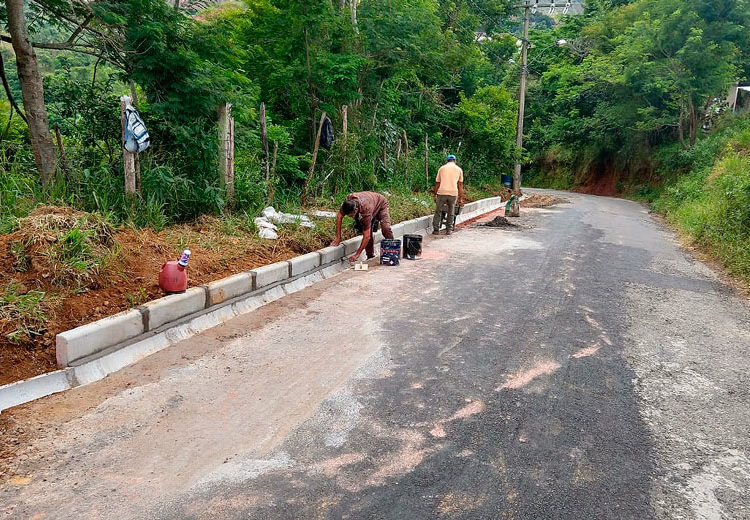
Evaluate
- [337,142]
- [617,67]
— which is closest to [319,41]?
[337,142]

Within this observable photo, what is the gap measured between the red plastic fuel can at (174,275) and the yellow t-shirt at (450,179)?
7989mm

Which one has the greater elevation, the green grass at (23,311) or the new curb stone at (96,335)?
the green grass at (23,311)

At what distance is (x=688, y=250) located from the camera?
12.3m

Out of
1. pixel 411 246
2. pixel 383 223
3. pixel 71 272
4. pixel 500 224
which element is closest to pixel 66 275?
pixel 71 272

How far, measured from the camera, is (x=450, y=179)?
12.7 meters

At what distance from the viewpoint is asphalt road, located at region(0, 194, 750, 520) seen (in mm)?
Answer: 3109

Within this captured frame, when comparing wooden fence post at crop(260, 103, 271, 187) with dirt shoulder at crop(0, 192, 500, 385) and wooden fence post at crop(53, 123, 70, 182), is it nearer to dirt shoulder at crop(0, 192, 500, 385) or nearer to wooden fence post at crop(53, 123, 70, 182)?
dirt shoulder at crop(0, 192, 500, 385)

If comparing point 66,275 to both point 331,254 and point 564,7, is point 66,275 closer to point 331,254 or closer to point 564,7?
point 331,254

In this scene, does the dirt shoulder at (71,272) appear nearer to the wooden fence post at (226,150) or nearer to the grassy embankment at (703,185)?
the wooden fence post at (226,150)

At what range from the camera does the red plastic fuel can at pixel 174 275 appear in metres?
5.67

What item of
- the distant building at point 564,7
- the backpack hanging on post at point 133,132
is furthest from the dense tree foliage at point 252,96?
the distant building at point 564,7

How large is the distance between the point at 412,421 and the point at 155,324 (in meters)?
2.74

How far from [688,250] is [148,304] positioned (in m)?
11.5

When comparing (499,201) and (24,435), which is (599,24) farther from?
(24,435)
